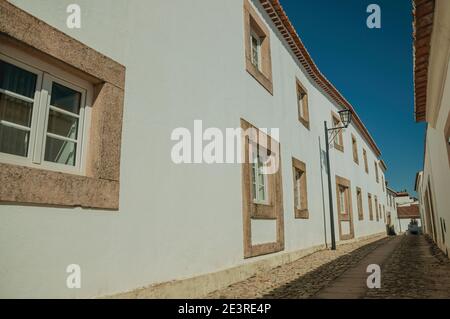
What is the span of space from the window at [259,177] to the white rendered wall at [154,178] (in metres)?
0.71

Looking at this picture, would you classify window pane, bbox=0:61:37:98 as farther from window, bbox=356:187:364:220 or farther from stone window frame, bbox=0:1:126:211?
window, bbox=356:187:364:220

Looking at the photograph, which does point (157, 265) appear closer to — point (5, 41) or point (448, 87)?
point (5, 41)

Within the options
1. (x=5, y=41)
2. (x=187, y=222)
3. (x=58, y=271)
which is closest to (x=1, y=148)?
(x=5, y=41)

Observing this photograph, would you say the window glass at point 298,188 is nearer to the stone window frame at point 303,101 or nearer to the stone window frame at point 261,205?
A: the stone window frame at point 303,101

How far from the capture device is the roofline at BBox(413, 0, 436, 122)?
4017 millimetres

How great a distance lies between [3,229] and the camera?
A: 8.34ft

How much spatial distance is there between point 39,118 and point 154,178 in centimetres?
144

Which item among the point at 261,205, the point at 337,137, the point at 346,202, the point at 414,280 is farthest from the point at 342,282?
the point at 337,137

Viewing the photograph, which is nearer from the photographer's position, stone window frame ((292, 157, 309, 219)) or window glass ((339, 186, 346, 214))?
stone window frame ((292, 157, 309, 219))

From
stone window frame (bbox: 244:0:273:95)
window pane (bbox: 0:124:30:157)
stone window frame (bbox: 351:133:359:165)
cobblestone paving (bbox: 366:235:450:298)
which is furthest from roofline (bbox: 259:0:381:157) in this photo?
window pane (bbox: 0:124:30:157)

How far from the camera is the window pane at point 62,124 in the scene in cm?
321

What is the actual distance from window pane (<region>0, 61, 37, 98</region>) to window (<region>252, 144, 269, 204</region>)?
460cm

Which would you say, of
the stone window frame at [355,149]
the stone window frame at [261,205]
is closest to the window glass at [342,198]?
the stone window frame at [355,149]
